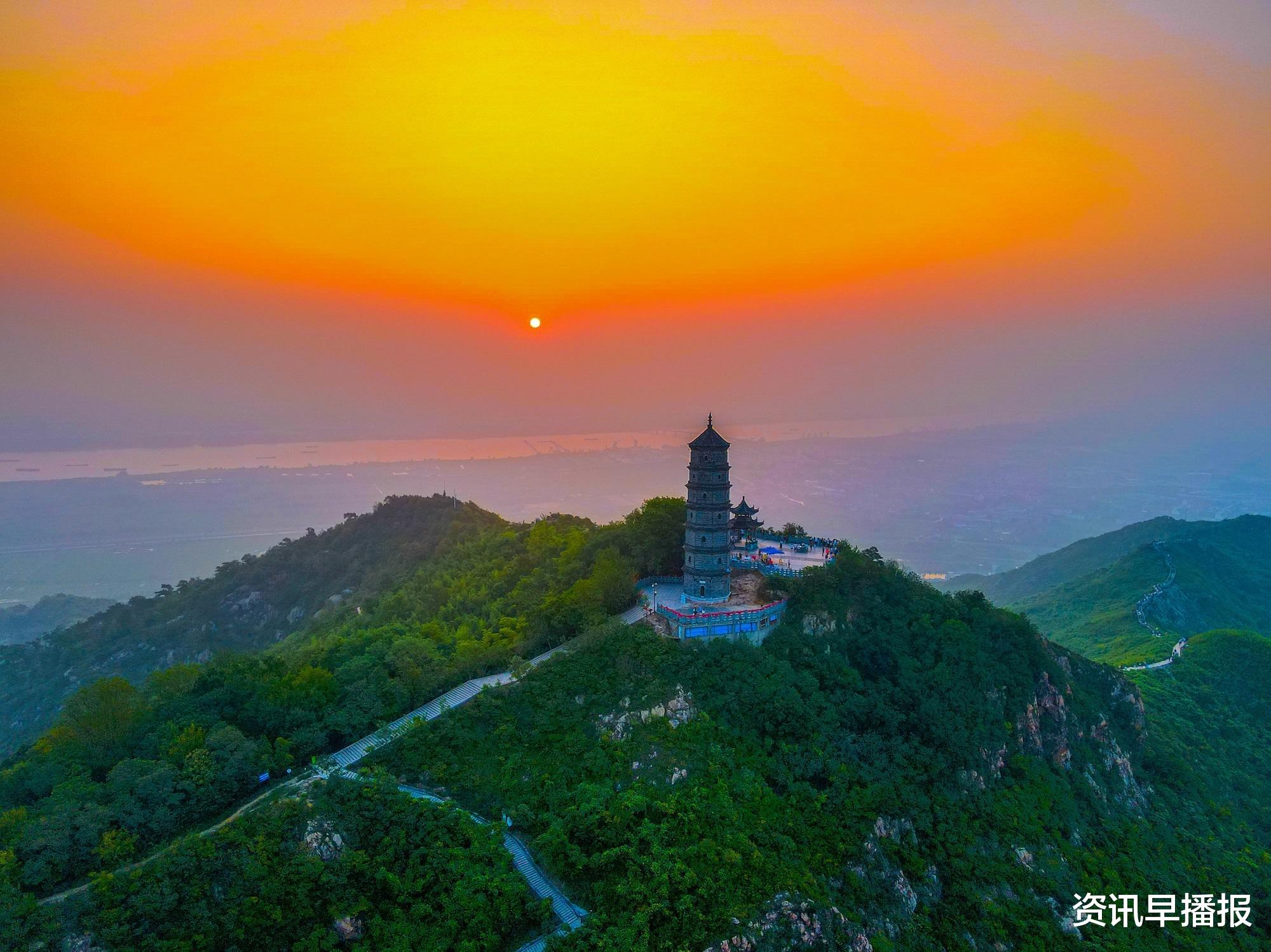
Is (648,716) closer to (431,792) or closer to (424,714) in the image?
(431,792)

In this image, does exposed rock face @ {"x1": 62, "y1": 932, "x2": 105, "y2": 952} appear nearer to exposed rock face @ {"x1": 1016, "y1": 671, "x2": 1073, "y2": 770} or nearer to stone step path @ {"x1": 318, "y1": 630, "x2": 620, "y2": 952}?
stone step path @ {"x1": 318, "y1": 630, "x2": 620, "y2": 952}

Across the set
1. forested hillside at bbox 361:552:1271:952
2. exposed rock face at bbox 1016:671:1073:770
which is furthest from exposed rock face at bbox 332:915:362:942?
exposed rock face at bbox 1016:671:1073:770

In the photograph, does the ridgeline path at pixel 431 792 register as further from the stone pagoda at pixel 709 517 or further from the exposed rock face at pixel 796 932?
the stone pagoda at pixel 709 517

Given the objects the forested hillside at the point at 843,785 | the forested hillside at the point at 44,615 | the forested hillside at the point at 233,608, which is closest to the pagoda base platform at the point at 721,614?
the forested hillside at the point at 843,785

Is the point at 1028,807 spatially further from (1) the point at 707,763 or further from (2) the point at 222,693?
(2) the point at 222,693

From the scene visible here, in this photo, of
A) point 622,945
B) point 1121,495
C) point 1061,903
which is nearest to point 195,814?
point 622,945

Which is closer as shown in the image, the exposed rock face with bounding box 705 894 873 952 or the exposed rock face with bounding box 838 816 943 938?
the exposed rock face with bounding box 705 894 873 952

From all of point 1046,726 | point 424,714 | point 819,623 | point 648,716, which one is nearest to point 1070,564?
point 1046,726
